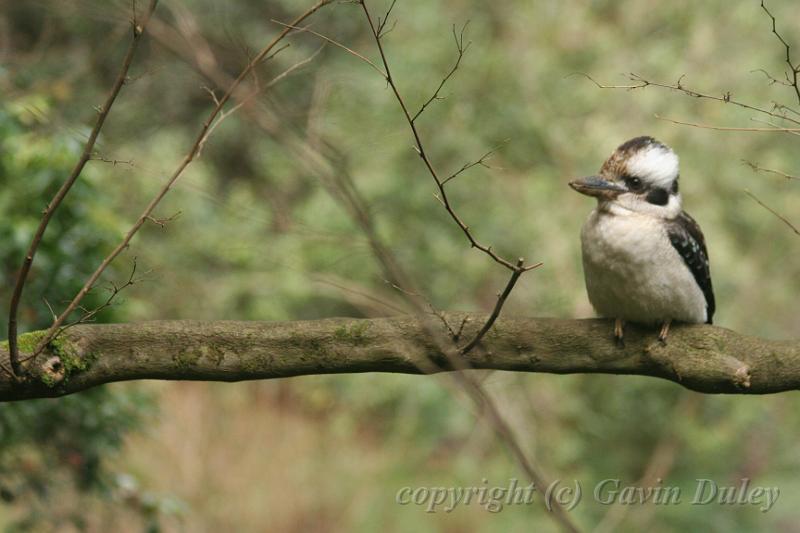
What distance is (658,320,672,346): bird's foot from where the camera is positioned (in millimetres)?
3072

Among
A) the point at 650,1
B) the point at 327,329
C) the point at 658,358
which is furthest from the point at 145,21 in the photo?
the point at 650,1

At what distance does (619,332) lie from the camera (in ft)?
10.2

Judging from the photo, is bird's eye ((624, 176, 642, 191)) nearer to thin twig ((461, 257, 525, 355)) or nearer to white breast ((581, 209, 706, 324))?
white breast ((581, 209, 706, 324))

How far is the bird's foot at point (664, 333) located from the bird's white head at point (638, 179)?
0.44 meters

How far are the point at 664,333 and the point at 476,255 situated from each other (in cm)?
500

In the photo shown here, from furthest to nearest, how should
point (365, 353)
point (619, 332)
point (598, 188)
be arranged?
1. point (598, 188)
2. point (619, 332)
3. point (365, 353)

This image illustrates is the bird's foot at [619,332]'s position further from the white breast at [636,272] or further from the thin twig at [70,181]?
the thin twig at [70,181]

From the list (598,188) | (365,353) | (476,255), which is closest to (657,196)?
(598,188)

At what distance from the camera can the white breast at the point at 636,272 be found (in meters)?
3.26

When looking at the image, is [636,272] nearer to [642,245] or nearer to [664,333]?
[642,245]

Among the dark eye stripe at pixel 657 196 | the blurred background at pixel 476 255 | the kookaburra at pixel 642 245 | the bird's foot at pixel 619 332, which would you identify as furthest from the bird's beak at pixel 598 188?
the blurred background at pixel 476 255

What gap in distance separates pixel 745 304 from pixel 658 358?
16.0 feet

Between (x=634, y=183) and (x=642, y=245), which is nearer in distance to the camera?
(x=642, y=245)

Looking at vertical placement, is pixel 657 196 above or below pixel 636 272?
above
